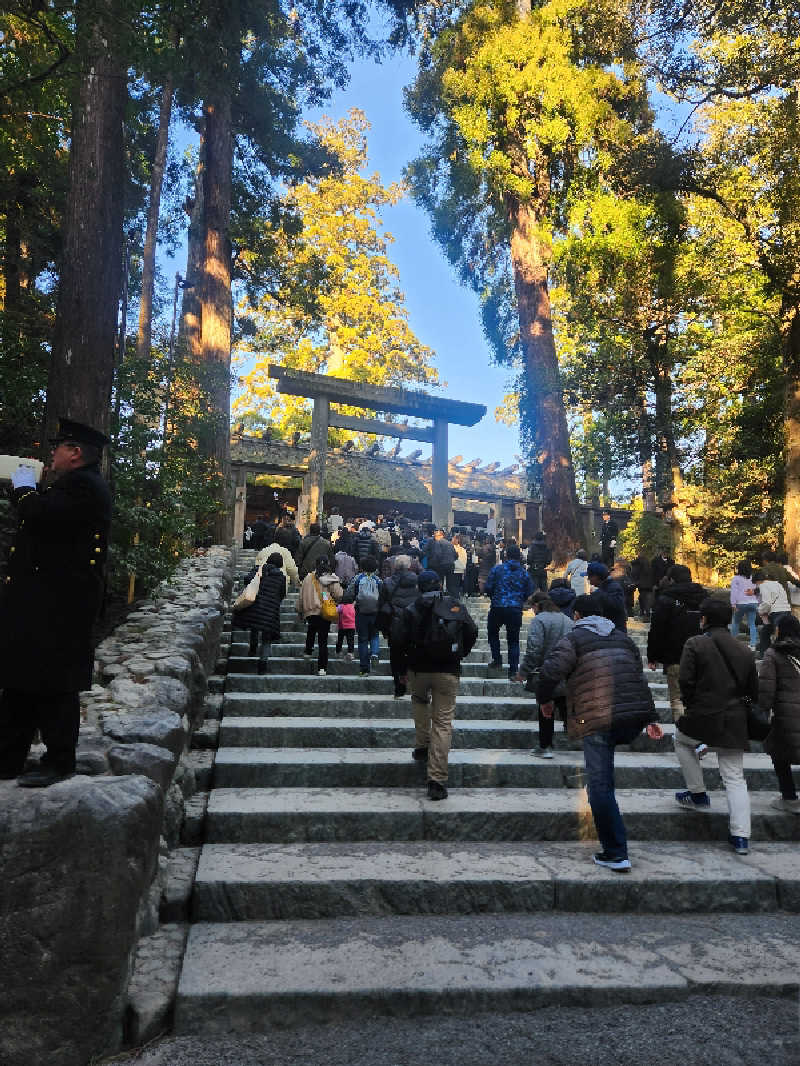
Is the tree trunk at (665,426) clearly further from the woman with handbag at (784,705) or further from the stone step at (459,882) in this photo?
the stone step at (459,882)

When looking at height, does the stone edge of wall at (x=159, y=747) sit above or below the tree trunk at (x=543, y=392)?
below

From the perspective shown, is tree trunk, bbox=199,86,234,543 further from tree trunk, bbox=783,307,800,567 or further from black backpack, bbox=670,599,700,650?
tree trunk, bbox=783,307,800,567

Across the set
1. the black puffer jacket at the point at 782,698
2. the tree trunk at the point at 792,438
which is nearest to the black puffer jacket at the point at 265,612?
the black puffer jacket at the point at 782,698

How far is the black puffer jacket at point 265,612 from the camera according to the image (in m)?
7.14

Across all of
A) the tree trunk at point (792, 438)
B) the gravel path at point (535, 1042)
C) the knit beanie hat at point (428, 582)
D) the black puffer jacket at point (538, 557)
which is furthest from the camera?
the black puffer jacket at point (538, 557)

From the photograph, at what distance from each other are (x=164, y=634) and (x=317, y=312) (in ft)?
46.8

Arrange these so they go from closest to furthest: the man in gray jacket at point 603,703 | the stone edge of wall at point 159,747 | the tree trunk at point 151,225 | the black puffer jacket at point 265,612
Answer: the stone edge of wall at point 159,747, the man in gray jacket at point 603,703, the black puffer jacket at point 265,612, the tree trunk at point 151,225

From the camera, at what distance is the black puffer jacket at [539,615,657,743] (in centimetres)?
407

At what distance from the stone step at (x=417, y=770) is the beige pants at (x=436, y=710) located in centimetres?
35

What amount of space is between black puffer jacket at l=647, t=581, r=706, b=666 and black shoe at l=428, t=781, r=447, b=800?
8.51 ft

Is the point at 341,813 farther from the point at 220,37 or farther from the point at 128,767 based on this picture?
the point at 220,37

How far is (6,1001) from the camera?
2412 millimetres

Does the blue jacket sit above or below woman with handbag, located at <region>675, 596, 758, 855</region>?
above

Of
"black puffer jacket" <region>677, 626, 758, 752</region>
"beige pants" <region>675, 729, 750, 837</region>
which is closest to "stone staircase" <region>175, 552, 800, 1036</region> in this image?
"beige pants" <region>675, 729, 750, 837</region>
